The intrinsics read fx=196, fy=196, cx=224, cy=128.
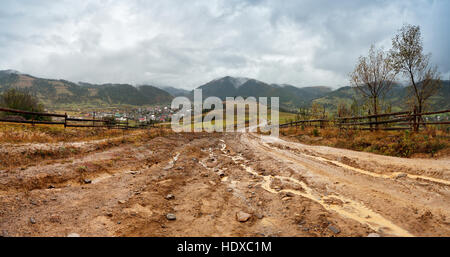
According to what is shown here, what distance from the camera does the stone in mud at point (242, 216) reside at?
5070mm

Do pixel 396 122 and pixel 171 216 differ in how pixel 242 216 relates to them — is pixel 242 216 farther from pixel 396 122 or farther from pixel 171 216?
pixel 396 122

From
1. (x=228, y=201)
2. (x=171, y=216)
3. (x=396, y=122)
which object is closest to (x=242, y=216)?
(x=228, y=201)

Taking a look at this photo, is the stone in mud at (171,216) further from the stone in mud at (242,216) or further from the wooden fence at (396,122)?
the wooden fence at (396,122)

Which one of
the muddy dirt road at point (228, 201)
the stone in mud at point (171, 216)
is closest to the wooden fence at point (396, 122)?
the muddy dirt road at point (228, 201)

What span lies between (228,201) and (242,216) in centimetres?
134

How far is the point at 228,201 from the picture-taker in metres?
6.51

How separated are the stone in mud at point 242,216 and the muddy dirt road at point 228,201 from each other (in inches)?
1.1

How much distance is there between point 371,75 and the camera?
2583 cm

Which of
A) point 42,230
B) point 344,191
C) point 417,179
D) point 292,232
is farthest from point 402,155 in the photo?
point 42,230

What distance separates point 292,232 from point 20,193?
8075mm

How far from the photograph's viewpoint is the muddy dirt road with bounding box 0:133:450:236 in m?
4.48

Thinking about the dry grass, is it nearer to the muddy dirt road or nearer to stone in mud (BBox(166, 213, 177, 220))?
the muddy dirt road

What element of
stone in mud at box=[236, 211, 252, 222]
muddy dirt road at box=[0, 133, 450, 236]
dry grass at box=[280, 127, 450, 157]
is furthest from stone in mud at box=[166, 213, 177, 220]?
dry grass at box=[280, 127, 450, 157]

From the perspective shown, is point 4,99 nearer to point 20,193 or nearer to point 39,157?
point 39,157
